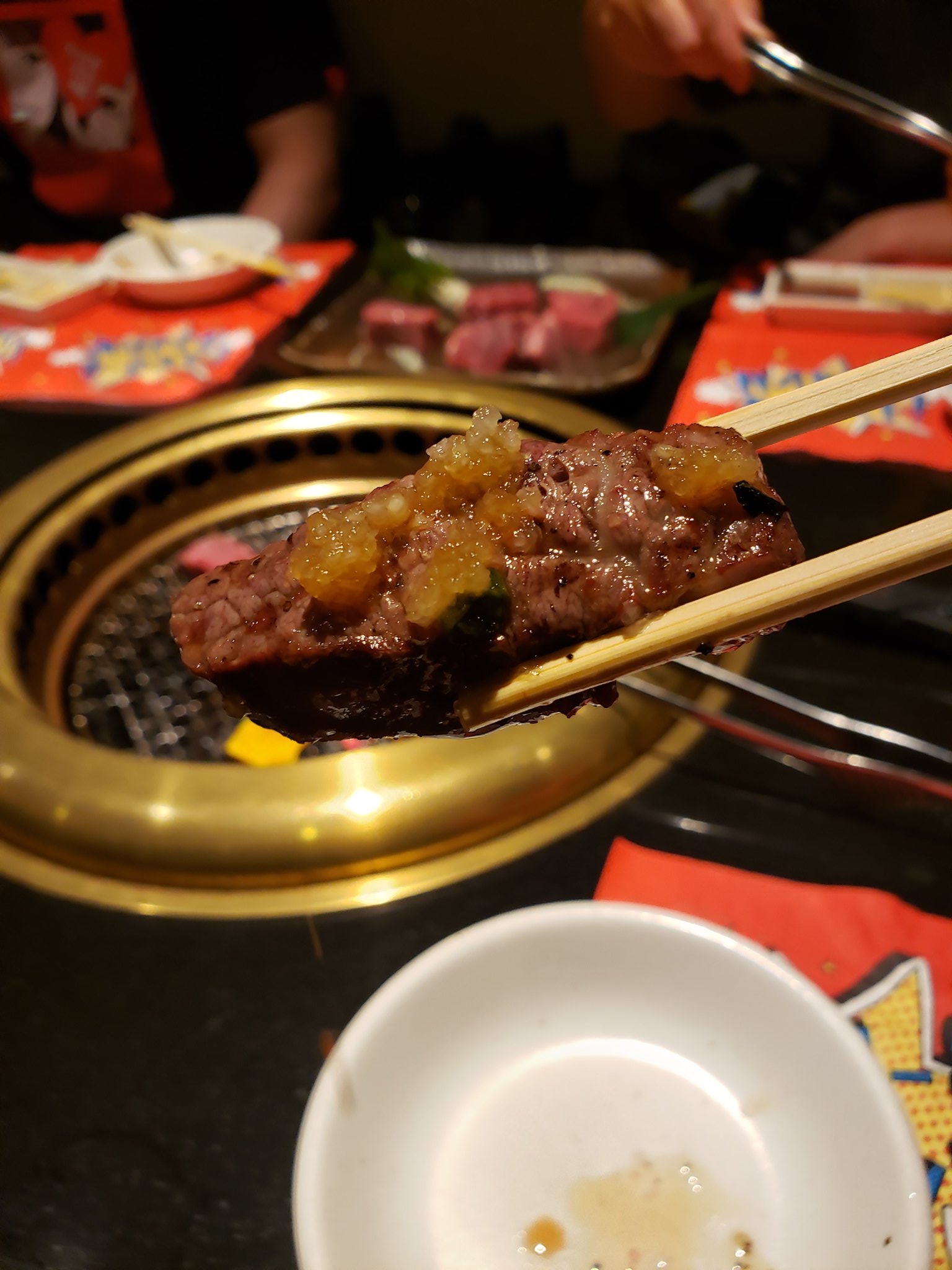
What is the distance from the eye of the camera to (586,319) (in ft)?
10.2

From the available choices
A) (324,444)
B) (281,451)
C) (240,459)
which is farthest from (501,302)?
(240,459)

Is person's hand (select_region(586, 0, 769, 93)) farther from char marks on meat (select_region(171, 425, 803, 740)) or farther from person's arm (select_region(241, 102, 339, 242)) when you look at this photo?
char marks on meat (select_region(171, 425, 803, 740))

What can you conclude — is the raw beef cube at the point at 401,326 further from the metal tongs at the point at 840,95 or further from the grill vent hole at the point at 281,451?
the metal tongs at the point at 840,95

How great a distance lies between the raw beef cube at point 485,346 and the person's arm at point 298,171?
2.09m

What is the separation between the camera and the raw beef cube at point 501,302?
3320 millimetres

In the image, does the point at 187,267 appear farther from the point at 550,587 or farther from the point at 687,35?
the point at 550,587

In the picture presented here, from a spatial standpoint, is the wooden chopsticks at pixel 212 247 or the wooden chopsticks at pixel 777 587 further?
the wooden chopsticks at pixel 212 247

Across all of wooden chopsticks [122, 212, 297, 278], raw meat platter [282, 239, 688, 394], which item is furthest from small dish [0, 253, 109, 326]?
raw meat platter [282, 239, 688, 394]

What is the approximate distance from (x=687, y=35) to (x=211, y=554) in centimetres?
281

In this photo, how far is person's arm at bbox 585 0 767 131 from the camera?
3229 mm

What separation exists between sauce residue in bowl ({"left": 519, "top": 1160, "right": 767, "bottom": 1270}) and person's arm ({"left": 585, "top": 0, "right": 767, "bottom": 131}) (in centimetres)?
371

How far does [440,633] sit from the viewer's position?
3.04 feet

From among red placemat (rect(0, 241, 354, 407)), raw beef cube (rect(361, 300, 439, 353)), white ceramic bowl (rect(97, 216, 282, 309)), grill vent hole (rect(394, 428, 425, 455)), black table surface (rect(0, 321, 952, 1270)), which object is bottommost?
black table surface (rect(0, 321, 952, 1270))

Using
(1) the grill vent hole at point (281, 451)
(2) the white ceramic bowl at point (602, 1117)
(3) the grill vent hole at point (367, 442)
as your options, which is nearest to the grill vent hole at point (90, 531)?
(1) the grill vent hole at point (281, 451)
